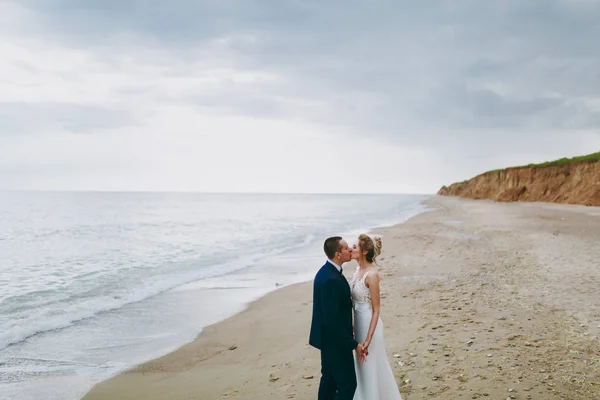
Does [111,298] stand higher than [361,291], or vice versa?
[361,291]

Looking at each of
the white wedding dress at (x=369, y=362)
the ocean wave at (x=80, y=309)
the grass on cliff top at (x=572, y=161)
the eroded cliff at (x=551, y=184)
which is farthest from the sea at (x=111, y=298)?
the grass on cliff top at (x=572, y=161)

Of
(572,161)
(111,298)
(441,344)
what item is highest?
(572,161)

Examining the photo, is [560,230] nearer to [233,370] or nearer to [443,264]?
[443,264]

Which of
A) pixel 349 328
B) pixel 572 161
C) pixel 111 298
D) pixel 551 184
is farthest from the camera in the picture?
pixel 551 184

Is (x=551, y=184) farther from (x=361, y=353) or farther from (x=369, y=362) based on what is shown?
(x=361, y=353)

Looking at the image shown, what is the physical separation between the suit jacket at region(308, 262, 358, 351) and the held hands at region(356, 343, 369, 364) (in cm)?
13

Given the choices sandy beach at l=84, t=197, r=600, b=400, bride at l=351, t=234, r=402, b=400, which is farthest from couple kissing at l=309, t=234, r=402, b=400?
sandy beach at l=84, t=197, r=600, b=400

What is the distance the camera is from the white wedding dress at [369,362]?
5023mm

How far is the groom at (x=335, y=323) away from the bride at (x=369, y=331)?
170mm

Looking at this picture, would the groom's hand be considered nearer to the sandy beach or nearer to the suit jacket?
the suit jacket

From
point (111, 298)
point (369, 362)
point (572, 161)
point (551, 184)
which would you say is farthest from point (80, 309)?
point (572, 161)

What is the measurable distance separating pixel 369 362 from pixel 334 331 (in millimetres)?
649

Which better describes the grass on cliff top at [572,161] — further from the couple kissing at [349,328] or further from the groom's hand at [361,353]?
the groom's hand at [361,353]

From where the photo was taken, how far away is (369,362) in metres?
5.03
